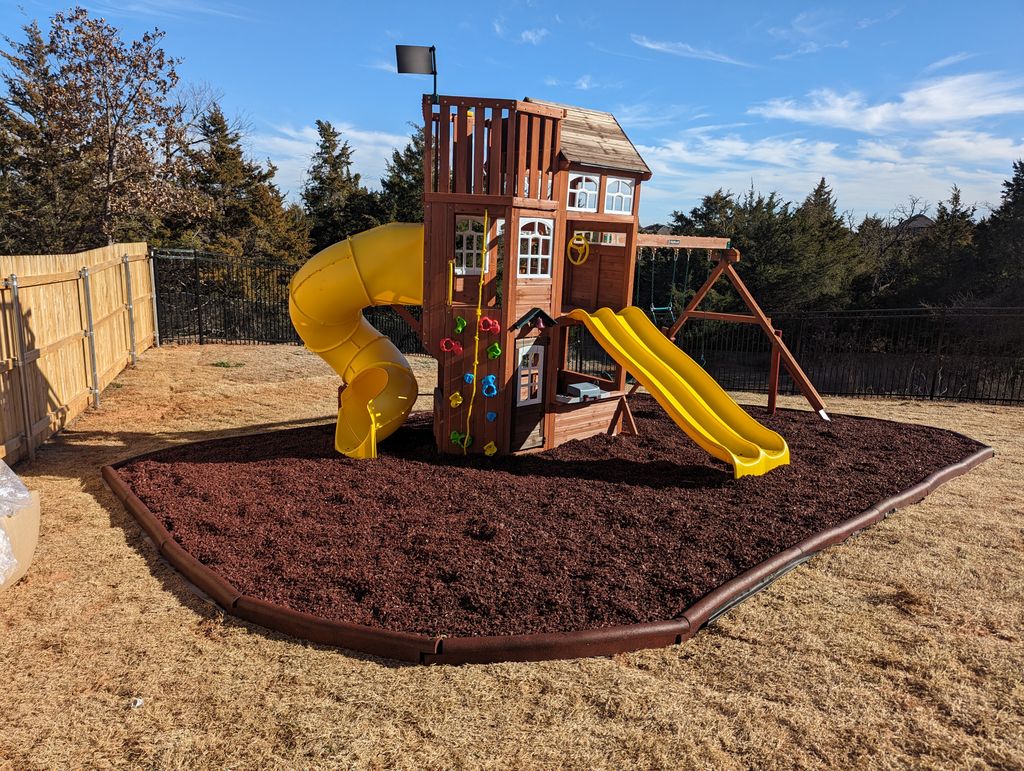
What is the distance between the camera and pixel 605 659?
428cm

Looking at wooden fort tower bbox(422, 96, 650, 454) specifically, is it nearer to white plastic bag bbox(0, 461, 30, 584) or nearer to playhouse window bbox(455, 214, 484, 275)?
playhouse window bbox(455, 214, 484, 275)

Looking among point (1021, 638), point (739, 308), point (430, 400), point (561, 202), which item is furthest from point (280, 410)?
point (739, 308)

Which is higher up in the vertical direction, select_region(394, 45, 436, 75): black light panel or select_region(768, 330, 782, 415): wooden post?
select_region(394, 45, 436, 75): black light panel

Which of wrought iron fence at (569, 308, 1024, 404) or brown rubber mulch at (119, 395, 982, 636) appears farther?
wrought iron fence at (569, 308, 1024, 404)

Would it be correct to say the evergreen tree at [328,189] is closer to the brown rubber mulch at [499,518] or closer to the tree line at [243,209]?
the tree line at [243,209]

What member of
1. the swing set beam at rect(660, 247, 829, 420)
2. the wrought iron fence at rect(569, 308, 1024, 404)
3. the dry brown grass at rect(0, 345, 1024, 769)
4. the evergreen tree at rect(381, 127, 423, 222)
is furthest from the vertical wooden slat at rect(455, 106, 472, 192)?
the evergreen tree at rect(381, 127, 423, 222)

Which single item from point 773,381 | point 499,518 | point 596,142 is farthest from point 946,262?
point 499,518

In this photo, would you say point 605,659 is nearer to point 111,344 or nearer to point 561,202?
point 561,202

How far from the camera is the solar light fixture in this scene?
24.7 ft

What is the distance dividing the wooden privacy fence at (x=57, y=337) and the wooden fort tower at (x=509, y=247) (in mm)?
4904

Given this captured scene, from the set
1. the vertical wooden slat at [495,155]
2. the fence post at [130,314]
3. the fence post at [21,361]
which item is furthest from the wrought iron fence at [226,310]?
the vertical wooden slat at [495,155]

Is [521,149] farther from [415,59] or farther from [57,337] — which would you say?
[57,337]

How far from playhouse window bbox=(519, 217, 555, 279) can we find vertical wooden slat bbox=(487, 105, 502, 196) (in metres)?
0.57

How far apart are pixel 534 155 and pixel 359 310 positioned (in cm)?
307
